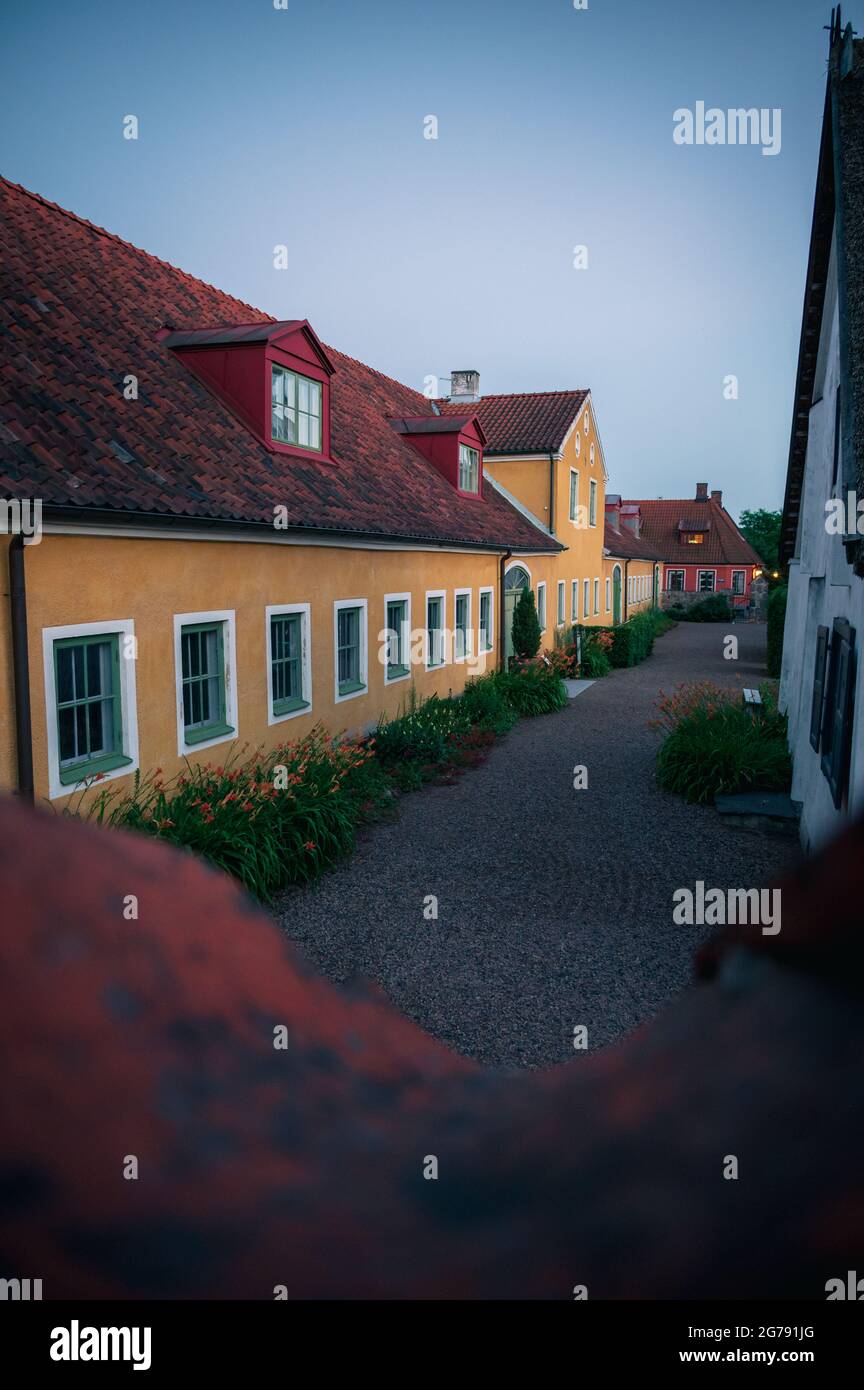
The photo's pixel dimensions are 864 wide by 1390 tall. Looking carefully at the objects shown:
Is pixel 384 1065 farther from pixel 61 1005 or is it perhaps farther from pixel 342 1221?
pixel 61 1005

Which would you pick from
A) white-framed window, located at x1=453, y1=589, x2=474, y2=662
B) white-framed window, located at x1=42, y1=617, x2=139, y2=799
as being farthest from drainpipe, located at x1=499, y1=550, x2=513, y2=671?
white-framed window, located at x1=42, y1=617, x2=139, y2=799

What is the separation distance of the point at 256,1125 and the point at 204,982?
14 centimetres

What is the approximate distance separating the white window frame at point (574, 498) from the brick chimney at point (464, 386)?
3500 mm

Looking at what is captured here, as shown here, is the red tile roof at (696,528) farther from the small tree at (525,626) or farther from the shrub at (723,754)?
the shrub at (723,754)

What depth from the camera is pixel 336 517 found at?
11422 mm

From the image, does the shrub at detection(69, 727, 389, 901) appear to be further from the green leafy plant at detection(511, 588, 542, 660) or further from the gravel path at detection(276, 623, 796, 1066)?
the green leafy plant at detection(511, 588, 542, 660)

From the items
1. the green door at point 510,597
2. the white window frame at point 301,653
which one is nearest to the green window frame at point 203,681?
the white window frame at point 301,653

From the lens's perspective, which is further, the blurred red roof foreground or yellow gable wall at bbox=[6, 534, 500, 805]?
yellow gable wall at bbox=[6, 534, 500, 805]

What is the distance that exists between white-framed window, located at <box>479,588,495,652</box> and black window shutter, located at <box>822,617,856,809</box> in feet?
39.7

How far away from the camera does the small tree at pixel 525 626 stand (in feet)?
69.1

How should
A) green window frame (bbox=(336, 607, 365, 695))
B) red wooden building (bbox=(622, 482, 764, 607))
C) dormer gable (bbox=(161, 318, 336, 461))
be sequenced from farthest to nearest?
red wooden building (bbox=(622, 482, 764, 607))
green window frame (bbox=(336, 607, 365, 695))
dormer gable (bbox=(161, 318, 336, 461))

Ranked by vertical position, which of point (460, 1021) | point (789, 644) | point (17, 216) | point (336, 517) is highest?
point (17, 216)

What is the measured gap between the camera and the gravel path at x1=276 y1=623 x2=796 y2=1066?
6309mm

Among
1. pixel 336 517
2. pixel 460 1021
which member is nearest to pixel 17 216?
pixel 336 517
